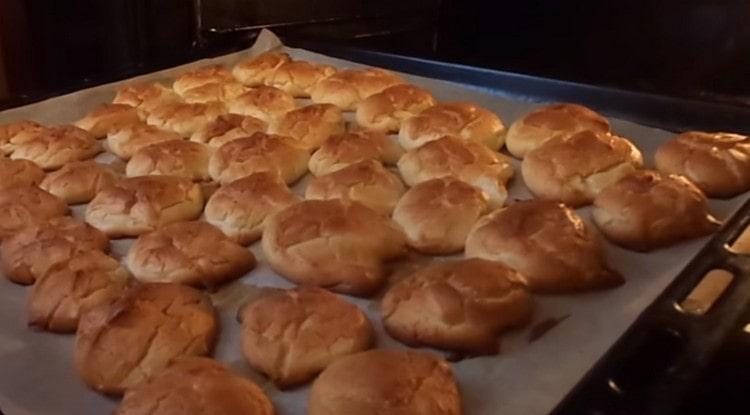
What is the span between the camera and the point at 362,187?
1368 millimetres

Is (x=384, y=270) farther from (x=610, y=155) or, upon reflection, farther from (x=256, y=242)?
(x=610, y=155)

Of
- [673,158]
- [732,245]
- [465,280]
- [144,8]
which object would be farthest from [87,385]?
[144,8]

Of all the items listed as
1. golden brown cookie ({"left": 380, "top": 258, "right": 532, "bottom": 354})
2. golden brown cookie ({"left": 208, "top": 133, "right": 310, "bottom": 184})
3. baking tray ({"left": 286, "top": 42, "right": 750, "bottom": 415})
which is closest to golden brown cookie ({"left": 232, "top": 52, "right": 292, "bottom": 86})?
golden brown cookie ({"left": 208, "top": 133, "right": 310, "bottom": 184})

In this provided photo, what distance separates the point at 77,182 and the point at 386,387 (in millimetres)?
792

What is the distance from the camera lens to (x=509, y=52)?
7.07 feet

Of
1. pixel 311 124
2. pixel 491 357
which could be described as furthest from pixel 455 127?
pixel 491 357

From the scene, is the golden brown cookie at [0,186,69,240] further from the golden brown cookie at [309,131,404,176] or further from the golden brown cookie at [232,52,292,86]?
the golden brown cookie at [232,52,292,86]

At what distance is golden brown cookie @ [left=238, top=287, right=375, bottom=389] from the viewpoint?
0.97 m

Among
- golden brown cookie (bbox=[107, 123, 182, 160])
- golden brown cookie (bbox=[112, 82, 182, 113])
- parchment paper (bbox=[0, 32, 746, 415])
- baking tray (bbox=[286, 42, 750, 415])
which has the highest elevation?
baking tray (bbox=[286, 42, 750, 415])

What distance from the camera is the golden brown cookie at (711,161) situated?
133 cm

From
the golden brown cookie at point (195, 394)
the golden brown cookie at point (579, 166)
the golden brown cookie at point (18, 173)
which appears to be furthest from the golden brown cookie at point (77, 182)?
the golden brown cookie at point (579, 166)

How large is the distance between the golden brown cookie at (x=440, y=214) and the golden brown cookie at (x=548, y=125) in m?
0.23

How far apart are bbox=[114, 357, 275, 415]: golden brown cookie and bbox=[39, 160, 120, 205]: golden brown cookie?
60 centimetres

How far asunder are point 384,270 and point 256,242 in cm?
23
